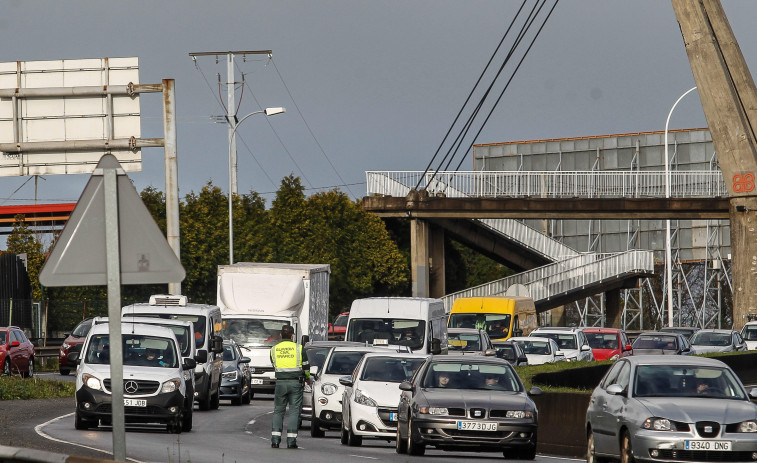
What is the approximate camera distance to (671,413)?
585 inches

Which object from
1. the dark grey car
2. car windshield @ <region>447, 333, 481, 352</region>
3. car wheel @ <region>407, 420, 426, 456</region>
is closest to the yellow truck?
car windshield @ <region>447, 333, 481, 352</region>

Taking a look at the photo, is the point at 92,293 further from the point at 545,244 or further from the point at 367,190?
the point at 545,244

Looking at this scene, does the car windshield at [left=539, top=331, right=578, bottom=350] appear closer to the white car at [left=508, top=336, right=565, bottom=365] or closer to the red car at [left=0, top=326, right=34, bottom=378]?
the white car at [left=508, top=336, right=565, bottom=365]

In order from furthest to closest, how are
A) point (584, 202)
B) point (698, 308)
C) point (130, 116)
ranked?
point (698, 308), point (584, 202), point (130, 116)

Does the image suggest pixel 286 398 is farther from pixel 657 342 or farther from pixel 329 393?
pixel 657 342

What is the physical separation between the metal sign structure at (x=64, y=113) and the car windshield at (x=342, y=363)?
9030mm

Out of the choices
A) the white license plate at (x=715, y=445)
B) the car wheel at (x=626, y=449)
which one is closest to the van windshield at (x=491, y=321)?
the car wheel at (x=626, y=449)

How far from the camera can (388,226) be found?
78.0 meters

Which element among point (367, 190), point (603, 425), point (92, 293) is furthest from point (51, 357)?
point (603, 425)

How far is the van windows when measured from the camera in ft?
94.8

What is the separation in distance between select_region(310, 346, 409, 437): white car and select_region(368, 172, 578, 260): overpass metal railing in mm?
40085

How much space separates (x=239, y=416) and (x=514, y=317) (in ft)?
72.5

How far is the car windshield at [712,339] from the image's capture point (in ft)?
151

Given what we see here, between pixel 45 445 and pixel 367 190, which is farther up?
pixel 367 190
